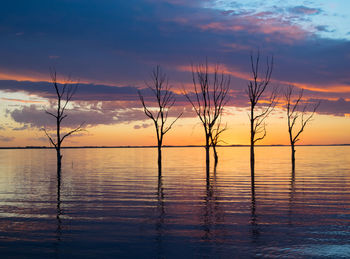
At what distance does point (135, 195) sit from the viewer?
17438mm

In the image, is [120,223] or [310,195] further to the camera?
[310,195]

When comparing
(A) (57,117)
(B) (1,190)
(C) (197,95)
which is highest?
(C) (197,95)

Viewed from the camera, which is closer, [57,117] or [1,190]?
[1,190]

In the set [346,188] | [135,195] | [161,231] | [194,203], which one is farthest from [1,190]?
[346,188]

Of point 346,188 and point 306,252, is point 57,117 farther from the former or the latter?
point 306,252

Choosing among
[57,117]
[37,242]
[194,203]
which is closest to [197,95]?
[57,117]

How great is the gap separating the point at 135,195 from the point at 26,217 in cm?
626

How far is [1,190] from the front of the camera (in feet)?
65.7

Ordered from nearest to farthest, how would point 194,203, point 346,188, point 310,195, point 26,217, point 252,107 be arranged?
point 26,217 → point 194,203 → point 310,195 → point 346,188 → point 252,107

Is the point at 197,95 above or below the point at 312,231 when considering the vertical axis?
above

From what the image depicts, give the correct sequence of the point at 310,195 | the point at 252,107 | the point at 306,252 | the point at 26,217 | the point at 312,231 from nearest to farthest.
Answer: the point at 306,252
the point at 312,231
the point at 26,217
the point at 310,195
the point at 252,107

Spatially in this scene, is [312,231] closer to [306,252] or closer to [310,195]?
[306,252]

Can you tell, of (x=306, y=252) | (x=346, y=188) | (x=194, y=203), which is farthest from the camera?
(x=346, y=188)

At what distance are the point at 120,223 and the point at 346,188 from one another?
576 inches
